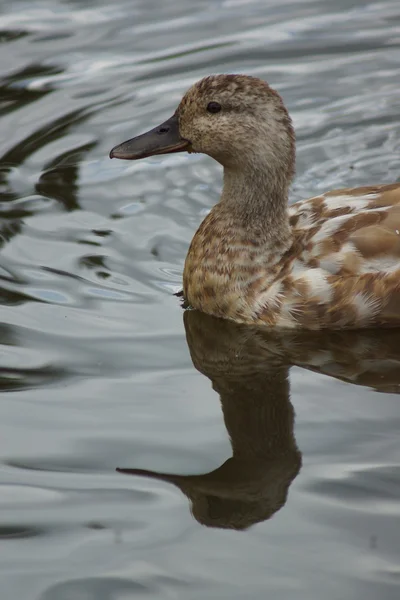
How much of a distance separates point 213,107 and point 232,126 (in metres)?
0.16

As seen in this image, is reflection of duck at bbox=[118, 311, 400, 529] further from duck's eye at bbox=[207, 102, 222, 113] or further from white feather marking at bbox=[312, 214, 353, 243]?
duck's eye at bbox=[207, 102, 222, 113]

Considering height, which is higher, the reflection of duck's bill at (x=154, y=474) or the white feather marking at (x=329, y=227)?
the white feather marking at (x=329, y=227)

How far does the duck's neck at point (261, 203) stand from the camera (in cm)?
693

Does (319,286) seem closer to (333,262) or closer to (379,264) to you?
(333,262)

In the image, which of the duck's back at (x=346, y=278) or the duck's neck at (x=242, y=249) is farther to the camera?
the duck's neck at (x=242, y=249)

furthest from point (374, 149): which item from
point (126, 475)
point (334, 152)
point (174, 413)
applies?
point (126, 475)

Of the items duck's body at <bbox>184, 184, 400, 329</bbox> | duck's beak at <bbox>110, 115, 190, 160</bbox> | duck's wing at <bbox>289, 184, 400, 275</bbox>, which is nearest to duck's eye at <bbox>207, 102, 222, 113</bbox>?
duck's beak at <bbox>110, 115, 190, 160</bbox>

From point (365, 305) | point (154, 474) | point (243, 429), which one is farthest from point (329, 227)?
point (154, 474)

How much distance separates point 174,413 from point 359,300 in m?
1.43

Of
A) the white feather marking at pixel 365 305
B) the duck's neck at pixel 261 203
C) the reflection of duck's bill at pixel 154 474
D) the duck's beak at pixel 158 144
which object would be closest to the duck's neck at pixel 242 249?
the duck's neck at pixel 261 203

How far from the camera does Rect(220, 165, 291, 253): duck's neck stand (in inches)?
273

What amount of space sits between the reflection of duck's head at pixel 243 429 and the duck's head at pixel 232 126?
0.97 m

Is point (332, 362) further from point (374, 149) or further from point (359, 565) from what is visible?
point (374, 149)

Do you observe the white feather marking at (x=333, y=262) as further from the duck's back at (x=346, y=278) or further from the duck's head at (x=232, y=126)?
the duck's head at (x=232, y=126)
